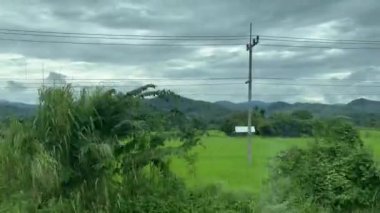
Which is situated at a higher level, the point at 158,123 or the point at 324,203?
the point at 158,123

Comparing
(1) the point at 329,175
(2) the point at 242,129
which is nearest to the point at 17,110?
(1) the point at 329,175

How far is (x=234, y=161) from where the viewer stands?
93.5 ft

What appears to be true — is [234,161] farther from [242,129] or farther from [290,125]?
[290,125]

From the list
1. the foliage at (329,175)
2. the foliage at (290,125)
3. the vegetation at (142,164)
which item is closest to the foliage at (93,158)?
the vegetation at (142,164)

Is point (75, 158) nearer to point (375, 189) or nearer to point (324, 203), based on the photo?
point (324, 203)

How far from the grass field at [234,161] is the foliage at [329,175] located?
15.8 inches

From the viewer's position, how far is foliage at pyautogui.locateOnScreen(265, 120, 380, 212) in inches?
507

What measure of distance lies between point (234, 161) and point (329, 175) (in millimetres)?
15427

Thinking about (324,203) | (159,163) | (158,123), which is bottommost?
(324,203)

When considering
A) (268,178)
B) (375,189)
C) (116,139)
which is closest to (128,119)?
(116,139)

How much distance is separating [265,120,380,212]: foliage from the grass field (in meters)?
0.40

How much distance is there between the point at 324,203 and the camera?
12961 millimetres

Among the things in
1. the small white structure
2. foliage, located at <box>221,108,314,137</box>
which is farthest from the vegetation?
the small white structure

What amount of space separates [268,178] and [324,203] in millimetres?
1369
